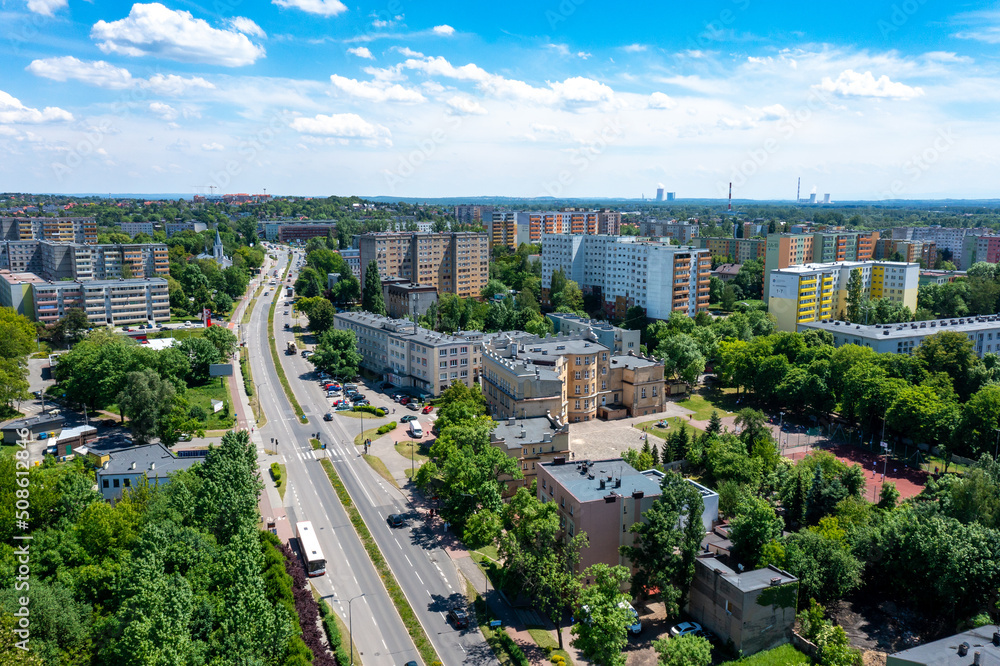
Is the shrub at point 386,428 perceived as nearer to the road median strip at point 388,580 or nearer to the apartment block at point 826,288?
the road median strip at point 388,580

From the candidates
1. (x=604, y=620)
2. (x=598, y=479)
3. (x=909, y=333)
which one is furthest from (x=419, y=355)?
(x=909, y=333)

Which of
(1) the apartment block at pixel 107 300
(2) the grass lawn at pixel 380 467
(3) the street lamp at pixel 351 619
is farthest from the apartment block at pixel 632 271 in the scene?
(3) the street lamp at pixel 351 619

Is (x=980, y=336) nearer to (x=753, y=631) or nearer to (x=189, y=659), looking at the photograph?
(x=753, y=631)

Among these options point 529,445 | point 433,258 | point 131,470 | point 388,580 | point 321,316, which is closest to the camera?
point 388,580

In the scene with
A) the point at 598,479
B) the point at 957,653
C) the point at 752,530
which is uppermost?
the point at 598,479

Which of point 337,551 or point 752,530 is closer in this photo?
point 752,530

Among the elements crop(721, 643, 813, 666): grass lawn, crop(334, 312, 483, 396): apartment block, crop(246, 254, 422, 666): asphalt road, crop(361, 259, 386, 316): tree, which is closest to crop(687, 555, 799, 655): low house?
crop(721, 643, 813, 666): grass lawn

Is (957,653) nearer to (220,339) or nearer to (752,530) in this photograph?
(752,530)

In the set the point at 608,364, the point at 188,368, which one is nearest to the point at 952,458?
the point at 608,364
